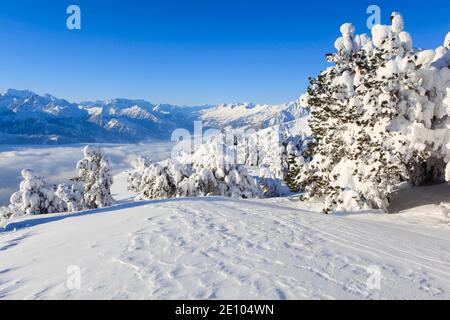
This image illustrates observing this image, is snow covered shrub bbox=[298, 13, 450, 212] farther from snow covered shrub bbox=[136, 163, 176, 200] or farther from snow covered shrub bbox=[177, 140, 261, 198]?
snow covered shrub bbox=[136, 163, 176, 200]

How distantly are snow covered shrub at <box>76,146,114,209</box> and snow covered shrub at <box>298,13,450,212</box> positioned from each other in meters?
26.8

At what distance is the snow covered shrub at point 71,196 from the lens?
40.5 metres

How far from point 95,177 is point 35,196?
6157mm

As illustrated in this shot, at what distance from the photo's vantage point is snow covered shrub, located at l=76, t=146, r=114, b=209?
39.6 m

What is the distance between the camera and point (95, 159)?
4006 centimetres

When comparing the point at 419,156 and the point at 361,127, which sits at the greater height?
the point at 361,127

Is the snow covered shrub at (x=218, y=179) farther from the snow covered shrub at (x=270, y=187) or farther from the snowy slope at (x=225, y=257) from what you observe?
the snowy slope at (x=225, y=257)

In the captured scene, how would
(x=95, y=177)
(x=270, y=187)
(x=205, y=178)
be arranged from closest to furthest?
1. (x=205, y=178)
2. (x=95, y=177)
3. (x=270, y=187)

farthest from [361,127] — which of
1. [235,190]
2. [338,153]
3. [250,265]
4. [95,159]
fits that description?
[95,159]

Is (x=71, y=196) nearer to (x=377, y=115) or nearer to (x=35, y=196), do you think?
(x=35, y=196)

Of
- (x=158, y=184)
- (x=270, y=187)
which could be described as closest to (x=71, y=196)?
(x=158, y=184)

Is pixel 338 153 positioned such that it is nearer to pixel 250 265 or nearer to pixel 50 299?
pixel 250 265

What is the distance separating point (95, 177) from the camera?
40.3 meters

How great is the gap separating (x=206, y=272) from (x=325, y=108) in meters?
15.1
